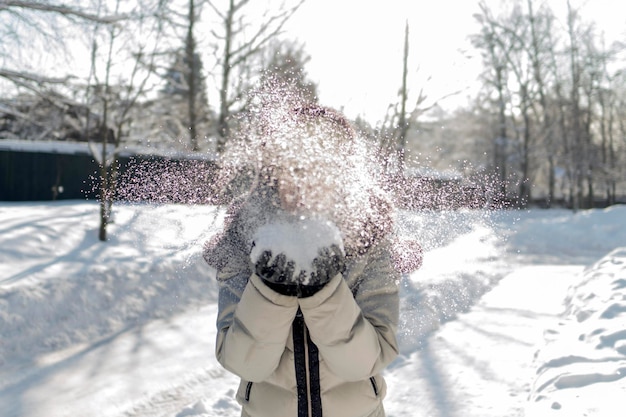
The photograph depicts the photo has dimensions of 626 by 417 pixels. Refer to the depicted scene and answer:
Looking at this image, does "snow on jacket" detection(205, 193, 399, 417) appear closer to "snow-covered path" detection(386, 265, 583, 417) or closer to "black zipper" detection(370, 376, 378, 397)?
"black zipper" detection(370, 376, 378, 397)

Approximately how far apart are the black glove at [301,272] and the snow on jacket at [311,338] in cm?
6

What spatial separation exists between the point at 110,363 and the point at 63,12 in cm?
967

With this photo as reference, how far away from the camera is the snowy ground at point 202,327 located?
12.4ft

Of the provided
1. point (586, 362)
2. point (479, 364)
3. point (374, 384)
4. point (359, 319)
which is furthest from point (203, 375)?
point (359, 319)

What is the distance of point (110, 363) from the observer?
5.25 meters

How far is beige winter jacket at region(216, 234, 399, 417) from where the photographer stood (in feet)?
4.40

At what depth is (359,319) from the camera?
1434mm

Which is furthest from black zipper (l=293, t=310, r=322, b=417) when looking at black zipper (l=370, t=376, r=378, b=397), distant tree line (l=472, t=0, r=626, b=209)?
distant tree line (l=472, t=0, r=626, b=209)

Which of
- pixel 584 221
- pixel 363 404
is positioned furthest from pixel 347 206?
pixel 584 221

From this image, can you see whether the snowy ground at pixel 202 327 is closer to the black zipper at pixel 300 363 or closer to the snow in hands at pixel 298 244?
the black zipper at pixel 300 363

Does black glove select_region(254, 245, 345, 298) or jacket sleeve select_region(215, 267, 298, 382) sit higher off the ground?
black glove select_region(254, 245, 345, 298)

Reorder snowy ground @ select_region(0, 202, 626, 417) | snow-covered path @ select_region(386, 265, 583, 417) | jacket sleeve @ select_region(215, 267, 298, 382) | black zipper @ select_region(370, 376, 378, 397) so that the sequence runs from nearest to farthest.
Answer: jacket sleeve @ select_region(215, 267, 298, 382) → black zipper @ select_region(370, 376, 378, 397) → snowy ground @ select_region(0, 202, 626, 417) → snow-covered path @ select_region(386, 265, 583, 417)

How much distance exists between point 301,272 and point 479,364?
4.24 metres

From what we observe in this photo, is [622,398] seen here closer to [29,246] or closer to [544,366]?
[544,366]
